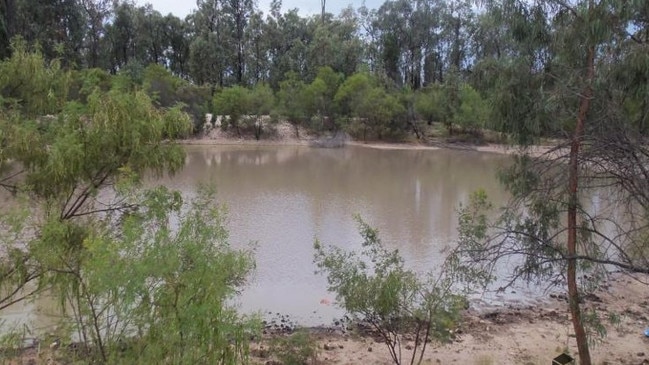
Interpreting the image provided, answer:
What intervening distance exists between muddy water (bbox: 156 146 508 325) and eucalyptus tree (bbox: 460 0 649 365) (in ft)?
4.92

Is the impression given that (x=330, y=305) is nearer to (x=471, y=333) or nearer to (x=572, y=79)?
(x=471, y=333)

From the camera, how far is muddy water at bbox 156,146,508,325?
36.1 ft

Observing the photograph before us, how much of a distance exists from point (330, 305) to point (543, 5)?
628 cm

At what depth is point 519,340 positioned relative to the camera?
8414 mm

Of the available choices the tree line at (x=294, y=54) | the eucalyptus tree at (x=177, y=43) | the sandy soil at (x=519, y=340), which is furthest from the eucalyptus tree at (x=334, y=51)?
the sandy soil at (x=519, y=340)

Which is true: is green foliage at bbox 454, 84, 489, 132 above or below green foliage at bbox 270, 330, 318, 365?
above

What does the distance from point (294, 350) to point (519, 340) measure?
3811mm

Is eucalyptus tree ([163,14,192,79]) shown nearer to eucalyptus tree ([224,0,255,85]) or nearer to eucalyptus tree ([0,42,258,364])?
eucalyptus tree ([224,0,255,85])

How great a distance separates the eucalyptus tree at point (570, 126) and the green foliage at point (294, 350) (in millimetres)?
2443

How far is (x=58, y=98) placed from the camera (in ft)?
16.4

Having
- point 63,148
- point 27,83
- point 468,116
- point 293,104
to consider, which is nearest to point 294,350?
point 63,148

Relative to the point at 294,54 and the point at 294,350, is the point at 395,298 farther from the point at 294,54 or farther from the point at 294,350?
the point at 294,54

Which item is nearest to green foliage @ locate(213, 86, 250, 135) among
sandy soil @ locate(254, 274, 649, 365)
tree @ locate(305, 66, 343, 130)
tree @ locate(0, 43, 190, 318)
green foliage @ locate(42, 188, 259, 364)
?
tree @ locate(305, 66, 343, 130)

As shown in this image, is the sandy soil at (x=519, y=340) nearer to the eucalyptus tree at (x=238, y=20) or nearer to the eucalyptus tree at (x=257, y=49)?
the eucalyptus tree at (x=257, y=49)
